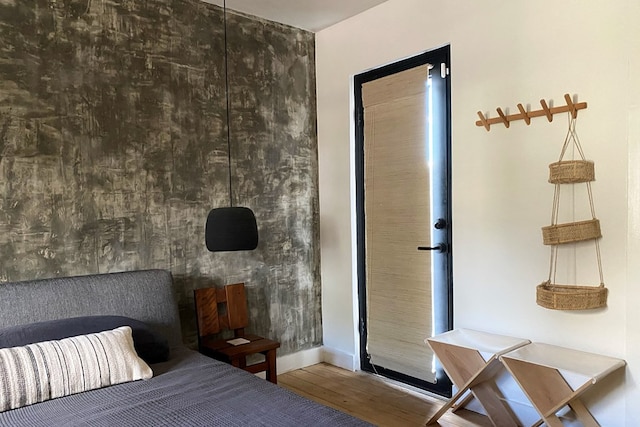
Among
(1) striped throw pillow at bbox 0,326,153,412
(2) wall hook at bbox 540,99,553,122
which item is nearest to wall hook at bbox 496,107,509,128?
(2) wall hook at bbox 540,99,553,122

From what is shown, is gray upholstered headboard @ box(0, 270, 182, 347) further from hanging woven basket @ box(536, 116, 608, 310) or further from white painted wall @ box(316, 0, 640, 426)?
hanging woven basket @ box(536, 116, 608, 310)

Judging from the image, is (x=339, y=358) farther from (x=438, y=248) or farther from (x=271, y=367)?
(x=438, y=248)

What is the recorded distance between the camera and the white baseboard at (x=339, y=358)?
3854 mm

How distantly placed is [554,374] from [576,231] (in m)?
0.70

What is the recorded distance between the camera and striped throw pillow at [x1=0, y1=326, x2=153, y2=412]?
1997 millimetres

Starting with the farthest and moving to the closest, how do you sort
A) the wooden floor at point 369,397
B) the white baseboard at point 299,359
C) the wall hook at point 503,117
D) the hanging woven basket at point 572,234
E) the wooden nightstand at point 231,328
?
the white baseboard at point 299,359
the wooden nightstand at point 231,328
the wooden floor at point 369,397
the wall hook at point 503,117
the hanging woven basket at point 572,234

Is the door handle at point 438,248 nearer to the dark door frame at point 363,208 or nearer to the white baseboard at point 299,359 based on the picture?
the dark door frame at point 363,208

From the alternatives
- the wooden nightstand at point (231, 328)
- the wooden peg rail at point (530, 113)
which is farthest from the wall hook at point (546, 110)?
the wooden nightstand at point (231, 328)

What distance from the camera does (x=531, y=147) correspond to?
2.71 meters

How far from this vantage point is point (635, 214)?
232 centimetres

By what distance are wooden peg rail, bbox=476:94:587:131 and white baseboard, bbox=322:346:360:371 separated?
6.72ft


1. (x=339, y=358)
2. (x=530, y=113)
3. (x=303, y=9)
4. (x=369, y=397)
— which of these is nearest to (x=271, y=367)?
(x=369, y=397)

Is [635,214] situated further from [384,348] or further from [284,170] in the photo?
[284,170]

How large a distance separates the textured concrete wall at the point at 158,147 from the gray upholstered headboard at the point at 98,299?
22 centimetres
